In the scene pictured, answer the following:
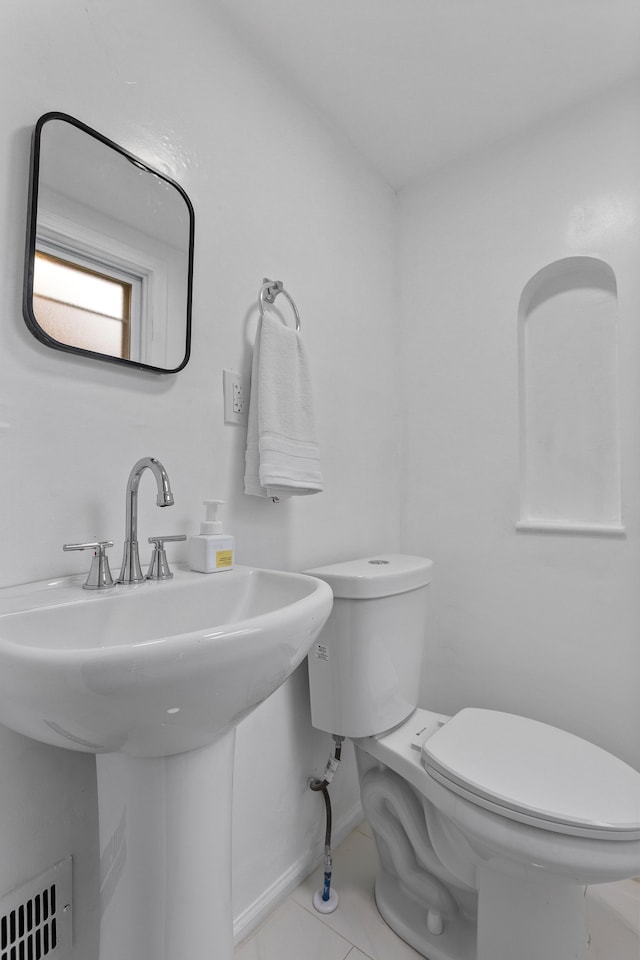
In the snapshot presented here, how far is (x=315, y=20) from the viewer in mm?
1172

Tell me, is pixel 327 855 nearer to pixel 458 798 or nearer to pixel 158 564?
pixel 458 798

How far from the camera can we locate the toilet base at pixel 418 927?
39.9 inches

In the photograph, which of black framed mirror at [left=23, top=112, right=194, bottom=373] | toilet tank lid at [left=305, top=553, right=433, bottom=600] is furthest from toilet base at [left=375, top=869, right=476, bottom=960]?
black framed mirror at [left=23, top=112, right=194, bottom=373]

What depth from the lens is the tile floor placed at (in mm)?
1025

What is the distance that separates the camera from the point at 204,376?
1.06m

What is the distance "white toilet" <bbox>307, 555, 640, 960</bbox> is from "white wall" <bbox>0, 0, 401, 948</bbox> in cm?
20

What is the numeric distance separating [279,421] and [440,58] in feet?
3.57

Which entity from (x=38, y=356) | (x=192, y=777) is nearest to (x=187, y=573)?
(x=192, y=777)

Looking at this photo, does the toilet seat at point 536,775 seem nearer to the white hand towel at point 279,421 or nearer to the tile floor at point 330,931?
the tile floor at point 330,931

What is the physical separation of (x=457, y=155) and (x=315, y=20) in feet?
2.17

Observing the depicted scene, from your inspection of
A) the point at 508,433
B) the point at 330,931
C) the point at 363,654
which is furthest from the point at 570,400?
the point at 330,931

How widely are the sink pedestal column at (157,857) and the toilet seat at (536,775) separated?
511mm

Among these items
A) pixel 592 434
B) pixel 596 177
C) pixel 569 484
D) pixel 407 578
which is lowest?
pixel 407 578

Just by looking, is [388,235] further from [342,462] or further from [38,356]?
[38,356]
